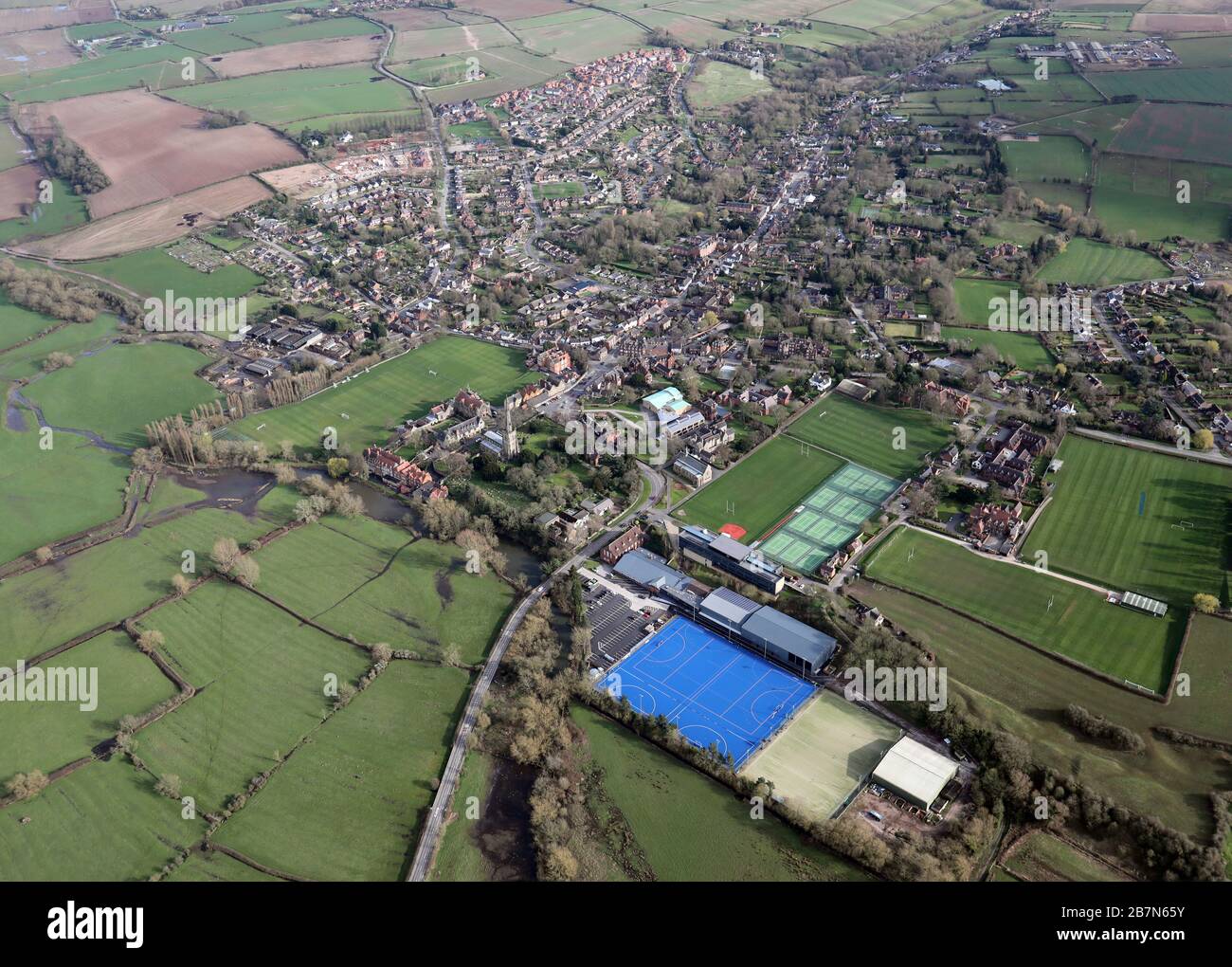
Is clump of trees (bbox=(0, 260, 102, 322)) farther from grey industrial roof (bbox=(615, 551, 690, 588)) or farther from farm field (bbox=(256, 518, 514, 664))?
grey industrial roof (bbox=(615, 551, 690, 588))

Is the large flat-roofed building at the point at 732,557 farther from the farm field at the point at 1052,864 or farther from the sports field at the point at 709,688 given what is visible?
Answer: the farm field at the point at 1052,864

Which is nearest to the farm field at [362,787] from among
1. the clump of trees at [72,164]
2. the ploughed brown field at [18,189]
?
the ploughed brown field at [18,189]

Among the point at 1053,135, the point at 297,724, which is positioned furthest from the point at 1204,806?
the point at 1053,135

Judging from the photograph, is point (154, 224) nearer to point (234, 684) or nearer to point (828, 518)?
point (234, 684)

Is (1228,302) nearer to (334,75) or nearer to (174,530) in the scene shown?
(174,530)

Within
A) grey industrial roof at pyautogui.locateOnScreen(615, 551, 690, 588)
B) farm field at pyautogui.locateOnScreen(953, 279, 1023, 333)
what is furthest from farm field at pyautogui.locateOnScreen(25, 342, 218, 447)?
farm field at pyautogui.locateOnScreen(953, 279, 1023, 333)

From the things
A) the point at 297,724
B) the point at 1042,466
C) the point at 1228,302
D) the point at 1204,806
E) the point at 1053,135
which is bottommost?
the point at 297,724
